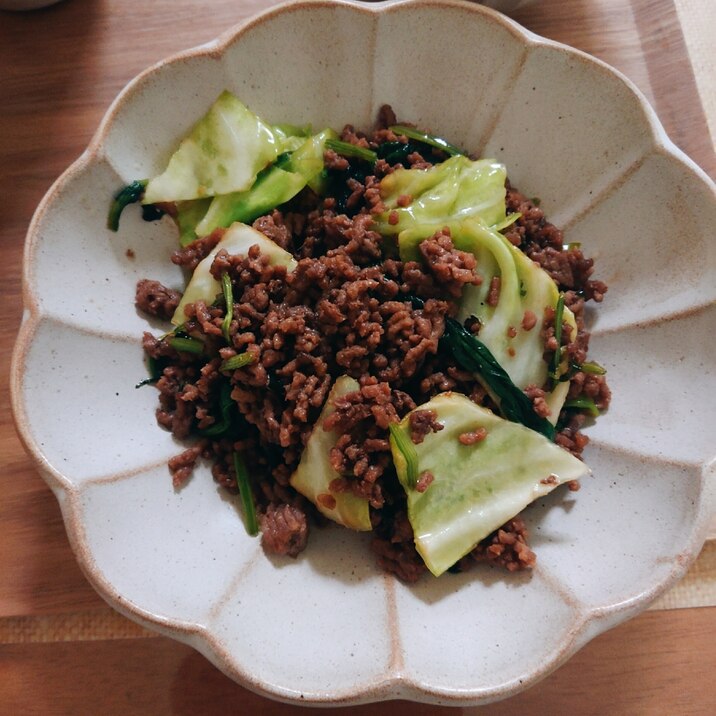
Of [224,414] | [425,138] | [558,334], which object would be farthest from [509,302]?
[224,414]

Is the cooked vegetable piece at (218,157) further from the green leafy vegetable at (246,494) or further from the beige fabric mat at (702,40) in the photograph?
the beige fabric mat at (702,40)

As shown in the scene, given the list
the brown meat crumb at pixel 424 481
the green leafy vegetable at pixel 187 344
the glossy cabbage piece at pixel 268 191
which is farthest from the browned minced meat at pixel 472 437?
the glossy cabbage piece at pixel 268 191

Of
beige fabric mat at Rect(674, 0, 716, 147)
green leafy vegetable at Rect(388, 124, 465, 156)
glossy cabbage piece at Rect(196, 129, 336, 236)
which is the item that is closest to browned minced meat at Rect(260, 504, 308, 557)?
glossy cabbage piece at Rect(196, 129, 336, 236)

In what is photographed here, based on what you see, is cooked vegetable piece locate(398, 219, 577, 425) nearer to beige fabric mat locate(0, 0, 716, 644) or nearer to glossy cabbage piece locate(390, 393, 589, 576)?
glossy cabbage piece locate(390, 393, 589, 576)

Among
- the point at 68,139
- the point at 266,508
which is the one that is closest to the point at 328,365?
the point at 266,508

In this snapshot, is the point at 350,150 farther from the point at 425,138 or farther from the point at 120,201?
the point at 120,201

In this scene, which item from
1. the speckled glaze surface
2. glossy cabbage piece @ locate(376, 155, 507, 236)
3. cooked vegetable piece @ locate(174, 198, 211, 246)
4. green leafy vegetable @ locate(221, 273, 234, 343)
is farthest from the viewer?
cooked vegetable piece @ locate(174, 198, 211, 246)

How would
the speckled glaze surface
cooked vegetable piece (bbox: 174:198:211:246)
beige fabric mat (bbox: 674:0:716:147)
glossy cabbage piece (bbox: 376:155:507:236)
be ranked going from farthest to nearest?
beige fabric mat (bbox: 674:0:716:147) → cooked vegetable piece (bbox: 174:198:211:246) → glossy cabbage piece (bbox: 376:155:507:236) → the speckled glaze surface
